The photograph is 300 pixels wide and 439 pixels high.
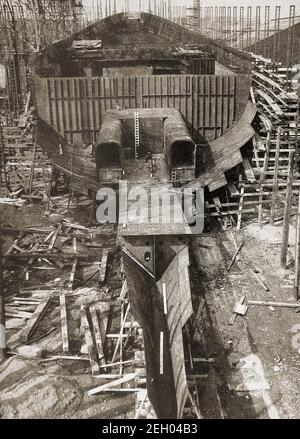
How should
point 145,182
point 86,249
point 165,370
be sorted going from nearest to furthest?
point 165,370 → point 86,249 → point 145,182

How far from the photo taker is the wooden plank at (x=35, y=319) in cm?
977

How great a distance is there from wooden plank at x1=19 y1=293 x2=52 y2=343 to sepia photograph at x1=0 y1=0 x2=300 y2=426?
7 centimetres

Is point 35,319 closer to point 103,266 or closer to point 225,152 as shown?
point 103,266

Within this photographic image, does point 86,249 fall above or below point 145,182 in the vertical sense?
below

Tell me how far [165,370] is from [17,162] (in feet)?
40.1

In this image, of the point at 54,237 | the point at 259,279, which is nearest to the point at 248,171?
the point at 259,279

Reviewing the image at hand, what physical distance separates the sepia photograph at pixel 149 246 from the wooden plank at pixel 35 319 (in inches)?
2.8

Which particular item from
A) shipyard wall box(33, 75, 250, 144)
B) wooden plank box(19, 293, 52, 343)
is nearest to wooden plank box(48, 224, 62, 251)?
wooden plank box(19, 293, 52, 343)

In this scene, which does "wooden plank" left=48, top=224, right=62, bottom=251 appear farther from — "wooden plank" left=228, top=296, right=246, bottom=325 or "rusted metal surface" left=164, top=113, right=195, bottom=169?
"wooden plank" left=228, top=296, right=246, bottom=325

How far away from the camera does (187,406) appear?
7.99 m

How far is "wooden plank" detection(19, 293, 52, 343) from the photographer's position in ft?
32.1

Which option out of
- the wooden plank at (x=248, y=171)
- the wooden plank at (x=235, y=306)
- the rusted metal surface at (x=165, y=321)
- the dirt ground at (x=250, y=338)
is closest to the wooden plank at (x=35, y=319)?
the rusted metal surface at (x=165, y=321)

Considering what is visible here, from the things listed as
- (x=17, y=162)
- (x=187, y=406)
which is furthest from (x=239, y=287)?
(x=17, y=162)

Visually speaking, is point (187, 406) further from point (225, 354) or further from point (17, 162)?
point (17, 162)
